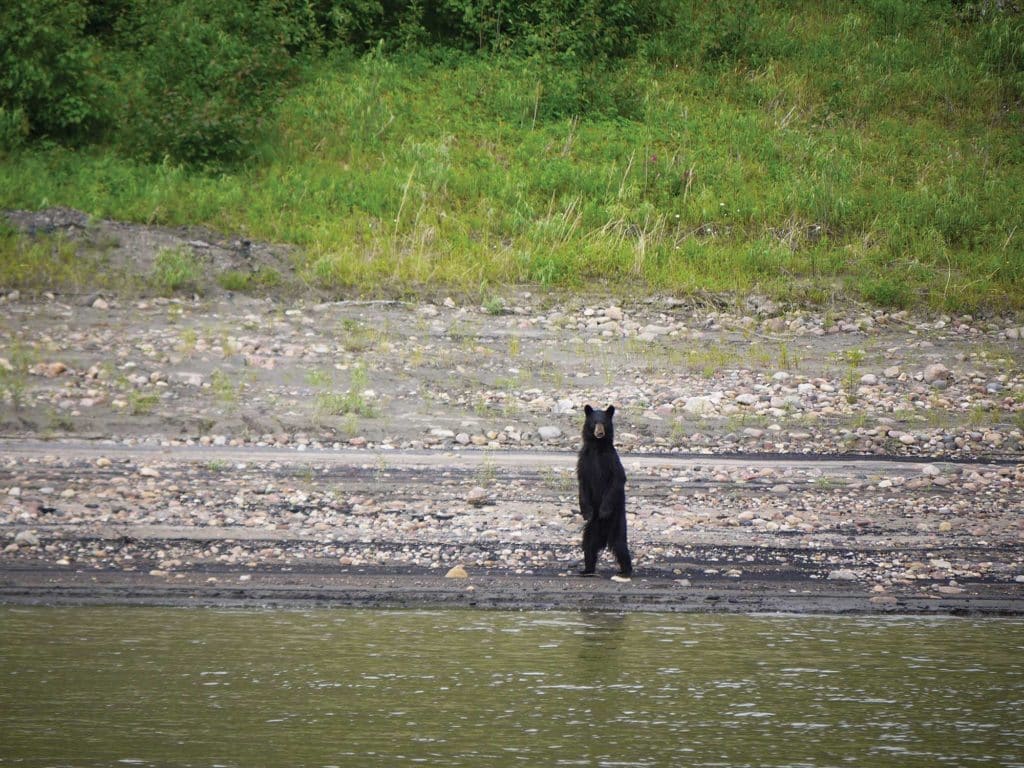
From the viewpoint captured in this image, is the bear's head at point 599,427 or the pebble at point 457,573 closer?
the pebble at point 457,573

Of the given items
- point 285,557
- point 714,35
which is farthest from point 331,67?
point 285,557

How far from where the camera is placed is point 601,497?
7.42 metres

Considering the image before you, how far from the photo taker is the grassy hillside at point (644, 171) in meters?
16.3

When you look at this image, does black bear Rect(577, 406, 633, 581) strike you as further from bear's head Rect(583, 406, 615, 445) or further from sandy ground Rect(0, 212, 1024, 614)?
sandy ground Rect(0, 212, 1024, 614)

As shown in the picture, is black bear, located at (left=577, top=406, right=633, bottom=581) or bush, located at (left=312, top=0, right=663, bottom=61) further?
bush, located at (left=312, top=0, right=663, bottom=61)

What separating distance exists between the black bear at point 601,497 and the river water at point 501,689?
0.60 metres

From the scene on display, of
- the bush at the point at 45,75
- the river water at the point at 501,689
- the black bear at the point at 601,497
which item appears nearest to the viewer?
the river water at the point at 501,689

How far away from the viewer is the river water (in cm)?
510

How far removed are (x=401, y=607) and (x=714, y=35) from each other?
729 inches

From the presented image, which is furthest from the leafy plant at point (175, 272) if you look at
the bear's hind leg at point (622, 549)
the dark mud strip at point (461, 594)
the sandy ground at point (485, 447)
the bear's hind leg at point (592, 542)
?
the bear's hind leg at point (622, 549)

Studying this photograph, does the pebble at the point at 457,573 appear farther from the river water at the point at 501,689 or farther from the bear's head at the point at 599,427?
the bear's head at the point at 599,427

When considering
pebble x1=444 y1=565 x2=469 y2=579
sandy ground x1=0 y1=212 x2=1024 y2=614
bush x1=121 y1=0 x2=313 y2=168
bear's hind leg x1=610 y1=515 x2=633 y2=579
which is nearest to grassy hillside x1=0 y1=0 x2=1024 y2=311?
bush x1=121 y1=0 x2=313 y2=168

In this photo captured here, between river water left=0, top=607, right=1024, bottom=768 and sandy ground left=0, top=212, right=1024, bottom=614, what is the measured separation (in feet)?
1.16

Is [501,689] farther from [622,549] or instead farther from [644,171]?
[644,171]
